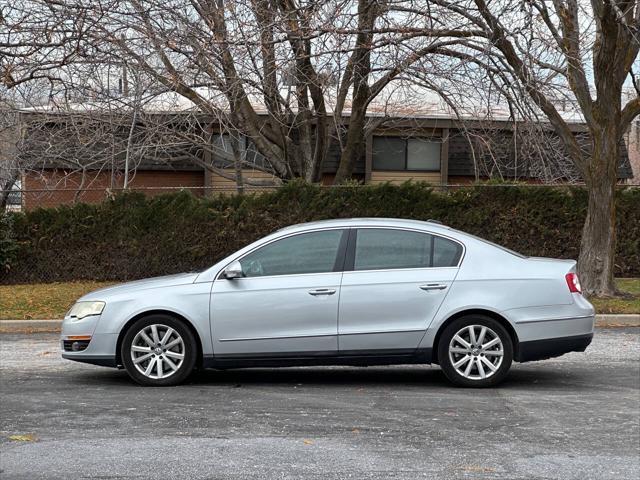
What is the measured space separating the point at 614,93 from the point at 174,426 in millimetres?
10840

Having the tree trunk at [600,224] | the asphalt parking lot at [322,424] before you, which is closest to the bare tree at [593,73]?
the tree trunk at [600,224]

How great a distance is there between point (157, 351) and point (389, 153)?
18919 mm

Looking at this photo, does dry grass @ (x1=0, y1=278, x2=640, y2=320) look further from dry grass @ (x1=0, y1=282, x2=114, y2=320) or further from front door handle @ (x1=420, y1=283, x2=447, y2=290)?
front door handle @ (x1=420, y1=283, x2=447, y2=290)

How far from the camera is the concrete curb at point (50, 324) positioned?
12992mm

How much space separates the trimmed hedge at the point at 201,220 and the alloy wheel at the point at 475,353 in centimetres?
1009

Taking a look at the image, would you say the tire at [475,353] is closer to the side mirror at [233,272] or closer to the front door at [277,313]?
the front door at [277,313]

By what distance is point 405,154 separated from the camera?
26250mm

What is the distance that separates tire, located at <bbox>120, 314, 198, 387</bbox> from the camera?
7.93 m

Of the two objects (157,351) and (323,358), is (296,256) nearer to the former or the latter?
(323,358)

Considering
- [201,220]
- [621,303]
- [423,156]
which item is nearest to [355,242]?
[621,303]

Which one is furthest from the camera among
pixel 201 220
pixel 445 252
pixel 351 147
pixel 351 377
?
pixel 351 147

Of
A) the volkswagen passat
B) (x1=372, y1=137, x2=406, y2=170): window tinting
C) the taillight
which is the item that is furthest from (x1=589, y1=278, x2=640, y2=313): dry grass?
(x1=372, y1=137, x2=406, y2=170): window tinting

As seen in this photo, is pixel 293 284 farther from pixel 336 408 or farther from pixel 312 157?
pixel 312 157

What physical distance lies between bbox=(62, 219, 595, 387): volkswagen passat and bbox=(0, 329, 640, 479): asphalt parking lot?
307 mm
